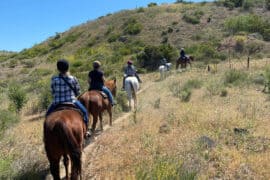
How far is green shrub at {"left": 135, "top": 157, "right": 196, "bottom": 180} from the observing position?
25.0 feet

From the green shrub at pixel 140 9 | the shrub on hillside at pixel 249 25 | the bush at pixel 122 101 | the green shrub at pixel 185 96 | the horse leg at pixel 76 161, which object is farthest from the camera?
the green shrub at pixel 140 9

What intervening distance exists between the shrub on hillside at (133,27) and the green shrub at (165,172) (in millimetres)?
47731

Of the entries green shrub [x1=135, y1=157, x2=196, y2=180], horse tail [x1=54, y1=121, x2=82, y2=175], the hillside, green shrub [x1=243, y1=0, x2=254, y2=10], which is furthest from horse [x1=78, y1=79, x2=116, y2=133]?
green shrub [x1=243, y1=0, x2=254, y2=10]

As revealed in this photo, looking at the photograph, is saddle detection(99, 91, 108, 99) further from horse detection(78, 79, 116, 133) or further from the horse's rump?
the horse's rump

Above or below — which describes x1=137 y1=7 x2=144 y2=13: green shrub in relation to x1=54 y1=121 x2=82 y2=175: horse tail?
above

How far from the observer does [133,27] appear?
55625 millimetres

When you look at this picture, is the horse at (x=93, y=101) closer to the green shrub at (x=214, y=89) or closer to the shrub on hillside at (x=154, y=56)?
the green shrub at (x=214, y=89)

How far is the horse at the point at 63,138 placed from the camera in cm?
792

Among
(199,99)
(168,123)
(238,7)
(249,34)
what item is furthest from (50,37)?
(168,123)

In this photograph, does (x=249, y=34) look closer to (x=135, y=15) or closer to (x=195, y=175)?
(x=135, y=15)

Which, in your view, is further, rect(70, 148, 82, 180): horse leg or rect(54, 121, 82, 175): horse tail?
rect(70, 148, 82, 180): horse leg

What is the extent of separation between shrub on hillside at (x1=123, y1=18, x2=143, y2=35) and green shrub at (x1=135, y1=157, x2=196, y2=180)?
4773 cm

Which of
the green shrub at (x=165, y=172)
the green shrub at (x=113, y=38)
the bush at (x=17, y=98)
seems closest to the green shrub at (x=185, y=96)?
the bush at (x=17, y=98)

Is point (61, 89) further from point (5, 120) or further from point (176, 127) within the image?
point (5, 120)
